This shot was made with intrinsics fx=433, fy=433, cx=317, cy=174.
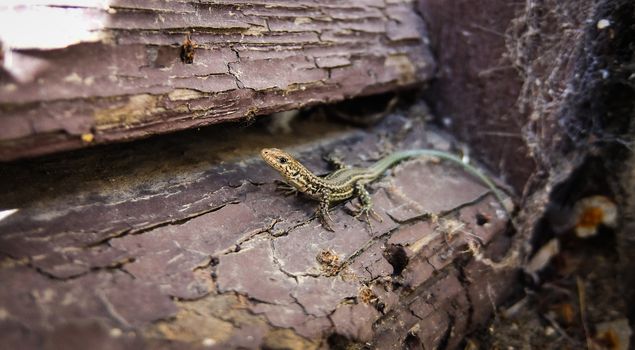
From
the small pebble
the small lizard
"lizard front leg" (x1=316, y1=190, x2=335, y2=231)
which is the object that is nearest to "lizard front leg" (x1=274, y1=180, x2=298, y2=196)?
the small lizard

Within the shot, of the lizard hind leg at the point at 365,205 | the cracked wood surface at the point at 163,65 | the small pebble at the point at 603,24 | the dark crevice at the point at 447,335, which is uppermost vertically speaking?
the small pebble at the point at 603,24

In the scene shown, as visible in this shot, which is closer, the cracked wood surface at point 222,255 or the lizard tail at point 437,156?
the cracked wood surface at point 222,255

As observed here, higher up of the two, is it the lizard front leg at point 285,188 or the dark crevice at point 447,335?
the lizard front leg at point 285,188

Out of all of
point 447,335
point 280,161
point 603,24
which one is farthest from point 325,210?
point 603,24

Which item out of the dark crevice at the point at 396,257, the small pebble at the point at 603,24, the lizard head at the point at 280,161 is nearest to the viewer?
the dark crevice at the point at 396,257

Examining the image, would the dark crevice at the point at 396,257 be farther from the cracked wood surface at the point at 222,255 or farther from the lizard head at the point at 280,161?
the lizard head at the point at 280,161

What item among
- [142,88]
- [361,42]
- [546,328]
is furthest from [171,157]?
[546,328]

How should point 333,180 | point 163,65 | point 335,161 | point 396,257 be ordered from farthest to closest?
point 335,161 < point 333,180 < point 396,257 < point 163,65

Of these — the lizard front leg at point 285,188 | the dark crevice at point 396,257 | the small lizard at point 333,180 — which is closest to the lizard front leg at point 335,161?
the small lizard at point 333,180

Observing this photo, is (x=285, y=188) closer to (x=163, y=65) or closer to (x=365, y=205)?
(x=365, y=205)
